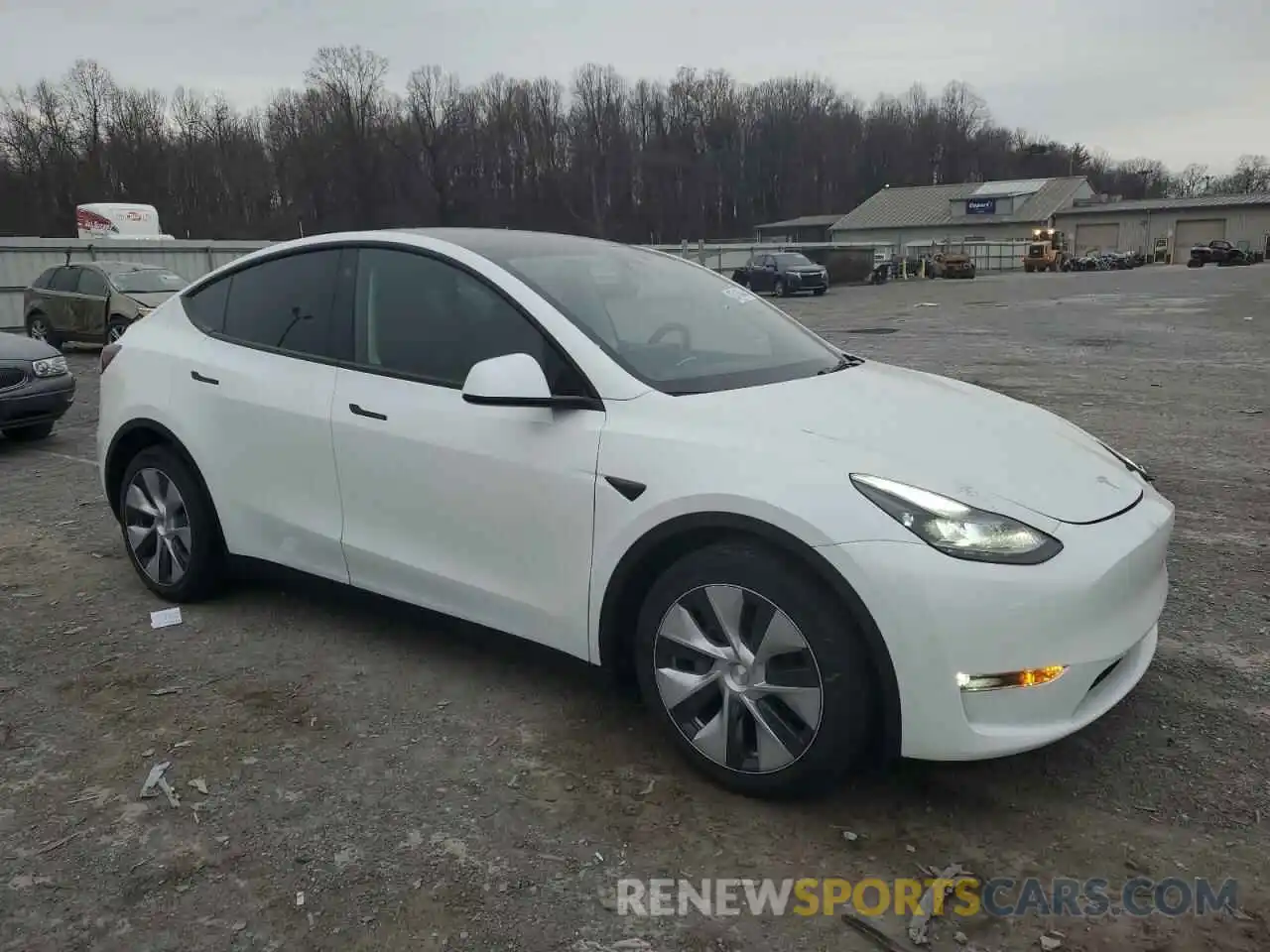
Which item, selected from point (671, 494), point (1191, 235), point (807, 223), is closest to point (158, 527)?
point (671, 494)

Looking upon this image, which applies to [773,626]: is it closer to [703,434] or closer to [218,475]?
[703,434]

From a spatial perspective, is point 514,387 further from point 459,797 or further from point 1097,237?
point 1097,237

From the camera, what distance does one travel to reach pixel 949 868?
8.19 feet

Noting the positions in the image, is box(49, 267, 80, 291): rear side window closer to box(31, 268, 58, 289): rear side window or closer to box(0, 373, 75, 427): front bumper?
box(31, 268, 58, 289): rear side window

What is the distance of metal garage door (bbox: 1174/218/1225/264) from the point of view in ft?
239

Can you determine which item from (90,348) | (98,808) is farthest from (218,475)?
(90,348)

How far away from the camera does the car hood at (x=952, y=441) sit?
2.65 metres

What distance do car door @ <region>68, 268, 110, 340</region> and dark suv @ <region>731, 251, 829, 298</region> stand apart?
23.2 metres

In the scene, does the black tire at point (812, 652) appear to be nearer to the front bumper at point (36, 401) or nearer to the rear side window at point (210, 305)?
the rear side window at point (210, 305)

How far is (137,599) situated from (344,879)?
2604 mm

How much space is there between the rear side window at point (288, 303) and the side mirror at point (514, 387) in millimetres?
1034

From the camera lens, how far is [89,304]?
16.1 m

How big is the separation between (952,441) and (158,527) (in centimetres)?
342

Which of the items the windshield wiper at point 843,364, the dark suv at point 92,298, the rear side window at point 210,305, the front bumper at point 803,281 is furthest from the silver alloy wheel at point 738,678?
the front bumper at point 803,281
